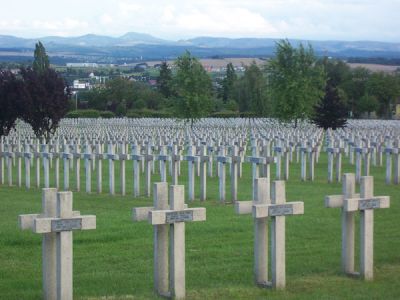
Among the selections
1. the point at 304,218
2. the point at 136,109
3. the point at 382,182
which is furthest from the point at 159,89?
the point at 304,218

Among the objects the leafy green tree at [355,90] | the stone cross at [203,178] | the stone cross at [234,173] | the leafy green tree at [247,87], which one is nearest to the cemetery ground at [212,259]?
the stone cross at [234,173]

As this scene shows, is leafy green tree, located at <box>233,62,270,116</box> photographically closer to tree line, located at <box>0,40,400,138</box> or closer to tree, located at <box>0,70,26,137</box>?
tree line, located at <box>0,40,400,138</box>

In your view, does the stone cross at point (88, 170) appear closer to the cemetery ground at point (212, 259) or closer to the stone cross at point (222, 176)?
the stone cross at point (222, 176)

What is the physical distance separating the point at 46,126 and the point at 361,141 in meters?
12.4

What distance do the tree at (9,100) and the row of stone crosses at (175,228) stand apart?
21289 millimetres

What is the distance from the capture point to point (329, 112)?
46.7 m

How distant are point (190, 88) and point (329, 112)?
13.0m

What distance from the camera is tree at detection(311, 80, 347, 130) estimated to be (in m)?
46.5

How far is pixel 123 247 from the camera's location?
12.0 metres

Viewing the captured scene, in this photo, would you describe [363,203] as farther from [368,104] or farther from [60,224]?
[368,104]

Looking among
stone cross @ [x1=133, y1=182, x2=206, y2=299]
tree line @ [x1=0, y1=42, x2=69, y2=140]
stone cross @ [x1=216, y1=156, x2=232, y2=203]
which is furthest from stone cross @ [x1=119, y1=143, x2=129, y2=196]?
stone cross @ [x1=133, y1=182, x2=206, y2=299]

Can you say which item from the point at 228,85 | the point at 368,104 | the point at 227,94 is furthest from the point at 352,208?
the point at 227,94

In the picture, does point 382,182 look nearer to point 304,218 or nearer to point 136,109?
point 304,218

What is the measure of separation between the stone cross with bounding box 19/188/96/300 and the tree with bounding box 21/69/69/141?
24.1m
